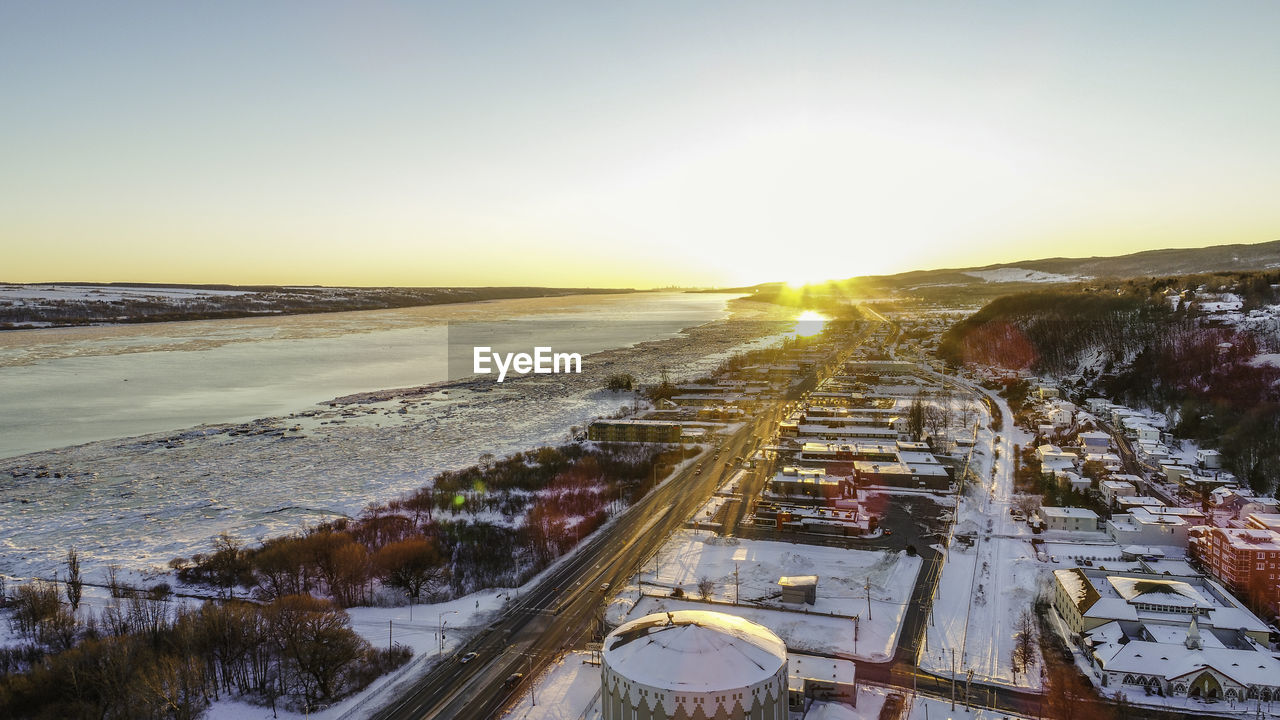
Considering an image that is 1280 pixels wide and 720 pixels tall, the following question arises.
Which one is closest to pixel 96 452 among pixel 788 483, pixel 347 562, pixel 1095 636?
pixel 347 562

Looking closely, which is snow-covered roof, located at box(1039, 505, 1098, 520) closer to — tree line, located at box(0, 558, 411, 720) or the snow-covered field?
the snow-covered field

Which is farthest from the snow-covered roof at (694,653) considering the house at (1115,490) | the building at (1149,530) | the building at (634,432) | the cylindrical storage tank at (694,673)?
the building at (634,432)

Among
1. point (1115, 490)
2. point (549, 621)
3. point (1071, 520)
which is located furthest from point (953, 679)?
point (1115, 490)

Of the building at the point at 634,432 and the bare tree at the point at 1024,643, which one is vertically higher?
the building at the point at 634,432

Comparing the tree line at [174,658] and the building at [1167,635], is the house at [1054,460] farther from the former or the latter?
the tree line at [174,658]

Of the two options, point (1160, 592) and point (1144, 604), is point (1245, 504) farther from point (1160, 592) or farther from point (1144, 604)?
point (1144, 604)
